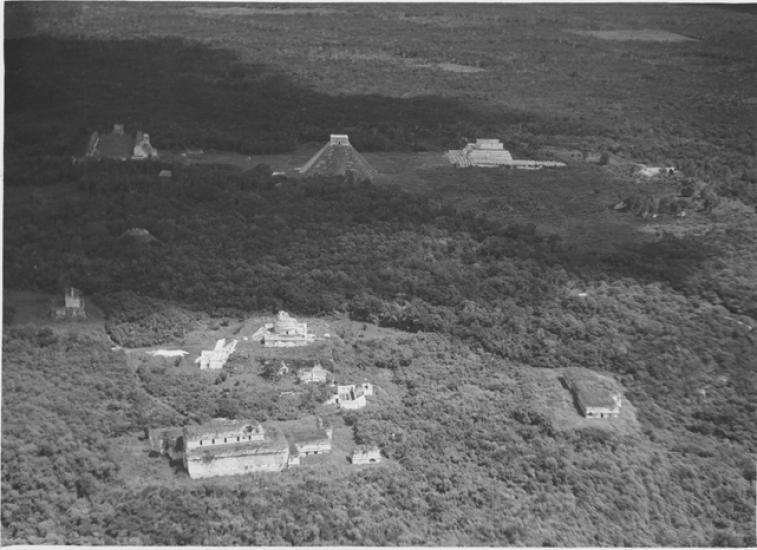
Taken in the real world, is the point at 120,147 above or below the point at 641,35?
above

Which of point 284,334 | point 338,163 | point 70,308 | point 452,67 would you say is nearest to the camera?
point 284,334

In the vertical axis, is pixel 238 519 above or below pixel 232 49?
above

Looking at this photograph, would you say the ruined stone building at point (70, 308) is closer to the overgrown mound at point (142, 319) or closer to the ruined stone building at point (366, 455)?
the overgrown mound at point (142, 319)

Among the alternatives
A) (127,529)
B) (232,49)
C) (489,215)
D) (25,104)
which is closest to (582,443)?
(127,529)

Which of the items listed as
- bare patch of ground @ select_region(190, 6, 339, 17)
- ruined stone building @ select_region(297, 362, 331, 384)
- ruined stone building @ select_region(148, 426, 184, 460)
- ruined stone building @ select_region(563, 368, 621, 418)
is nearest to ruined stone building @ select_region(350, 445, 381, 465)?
ruined stone building @ select_region(297, 362, 331, 384)

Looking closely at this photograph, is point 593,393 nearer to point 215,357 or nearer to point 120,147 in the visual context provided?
point 215,357

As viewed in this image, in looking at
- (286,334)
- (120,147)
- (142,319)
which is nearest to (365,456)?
(286,334)

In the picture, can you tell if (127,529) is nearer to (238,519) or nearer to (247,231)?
(238,519)
